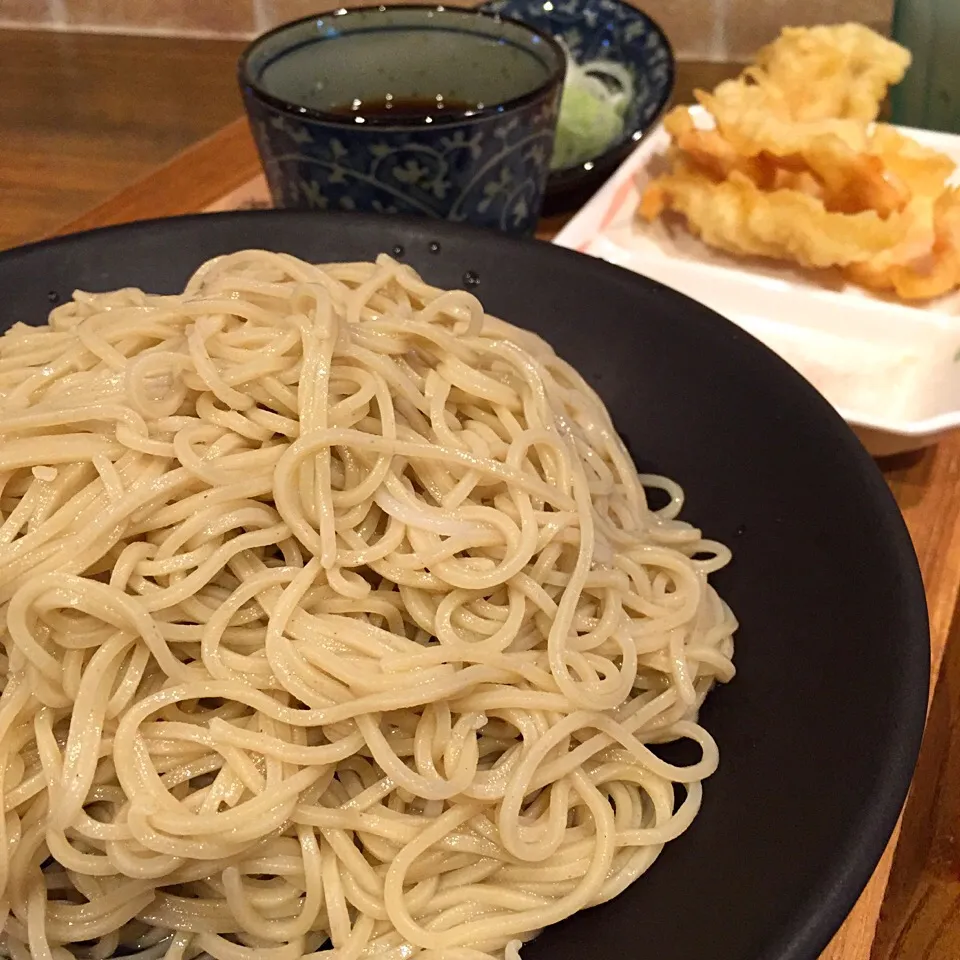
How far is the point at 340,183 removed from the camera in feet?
3.89

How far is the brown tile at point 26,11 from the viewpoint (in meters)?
2.62

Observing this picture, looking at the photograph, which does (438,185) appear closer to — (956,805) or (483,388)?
(483,388)

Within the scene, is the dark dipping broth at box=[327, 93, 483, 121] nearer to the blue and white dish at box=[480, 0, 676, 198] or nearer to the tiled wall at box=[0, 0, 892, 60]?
the blue and white dish at box=[480, 0, 676, 198]

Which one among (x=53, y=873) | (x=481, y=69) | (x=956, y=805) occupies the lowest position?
(x=956, y=805)

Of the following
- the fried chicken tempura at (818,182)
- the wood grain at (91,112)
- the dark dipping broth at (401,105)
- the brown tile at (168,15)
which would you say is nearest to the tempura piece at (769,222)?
the fried chicken tempura at (818,182)

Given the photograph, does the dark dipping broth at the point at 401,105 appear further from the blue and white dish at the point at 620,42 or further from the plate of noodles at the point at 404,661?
the plate of noodles at the point at 404,661

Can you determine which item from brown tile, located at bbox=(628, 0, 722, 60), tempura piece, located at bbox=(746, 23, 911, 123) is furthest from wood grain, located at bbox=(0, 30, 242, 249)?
tempura piece, located at bbox=(746, 23, 911, 123)

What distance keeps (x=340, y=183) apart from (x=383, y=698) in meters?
0.72

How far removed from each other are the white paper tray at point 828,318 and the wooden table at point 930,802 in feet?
0.25

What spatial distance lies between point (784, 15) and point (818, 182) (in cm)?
108

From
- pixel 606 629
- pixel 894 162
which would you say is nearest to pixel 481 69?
pixel 894 162

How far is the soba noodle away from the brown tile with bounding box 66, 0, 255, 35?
2017 mm

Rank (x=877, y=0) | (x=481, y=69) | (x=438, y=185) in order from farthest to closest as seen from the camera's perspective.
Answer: (x=877, y=0)
(x=481, y=69)
(x=438, y=185)

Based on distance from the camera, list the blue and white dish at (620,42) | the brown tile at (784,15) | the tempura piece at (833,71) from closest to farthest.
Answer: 1. the tempura piece at (833,71)
2. the blue and white dish at (620,42)
3. the brown tile at (784,15)
